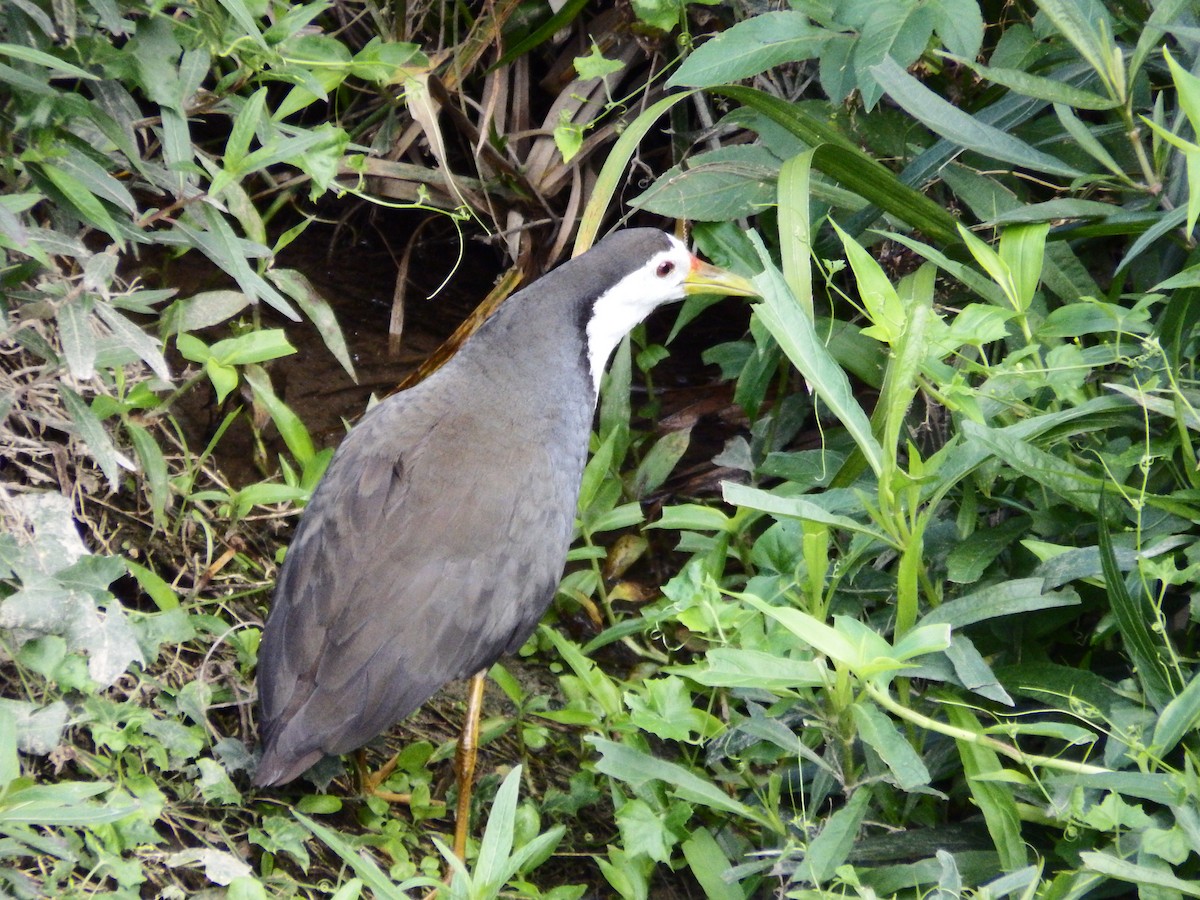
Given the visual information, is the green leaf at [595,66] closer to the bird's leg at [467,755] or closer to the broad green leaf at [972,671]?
the bird's leg at [467,755]

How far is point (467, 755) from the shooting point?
317 centimetres

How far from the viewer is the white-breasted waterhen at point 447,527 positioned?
2.82m

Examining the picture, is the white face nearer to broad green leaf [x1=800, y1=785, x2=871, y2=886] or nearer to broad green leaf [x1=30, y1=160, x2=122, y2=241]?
broad green leaf [x1=30, y1=160, x2=122, y2=241]

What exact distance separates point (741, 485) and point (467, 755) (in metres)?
1.04

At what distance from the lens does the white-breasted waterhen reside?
282 cm

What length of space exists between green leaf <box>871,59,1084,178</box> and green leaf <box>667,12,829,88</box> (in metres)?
0.32

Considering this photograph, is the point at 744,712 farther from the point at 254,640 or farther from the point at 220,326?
the point at 220,326

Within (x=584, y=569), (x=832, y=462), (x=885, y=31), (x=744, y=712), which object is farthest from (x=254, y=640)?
(x=885, y=31)

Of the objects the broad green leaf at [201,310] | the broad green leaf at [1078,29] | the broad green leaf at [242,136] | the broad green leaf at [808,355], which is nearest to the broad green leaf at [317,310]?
the broad green leaf at [201,310]

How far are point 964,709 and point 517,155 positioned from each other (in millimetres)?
2226

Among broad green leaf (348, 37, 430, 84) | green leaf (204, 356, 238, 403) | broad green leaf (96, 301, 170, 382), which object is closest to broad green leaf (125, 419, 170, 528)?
green leaf (204, 356, 238, 403)

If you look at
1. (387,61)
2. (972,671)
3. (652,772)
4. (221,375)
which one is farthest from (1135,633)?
(387,61)

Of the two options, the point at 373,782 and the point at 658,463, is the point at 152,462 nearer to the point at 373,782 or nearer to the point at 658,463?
the point at 373,782

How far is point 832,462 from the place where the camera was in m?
3.12
